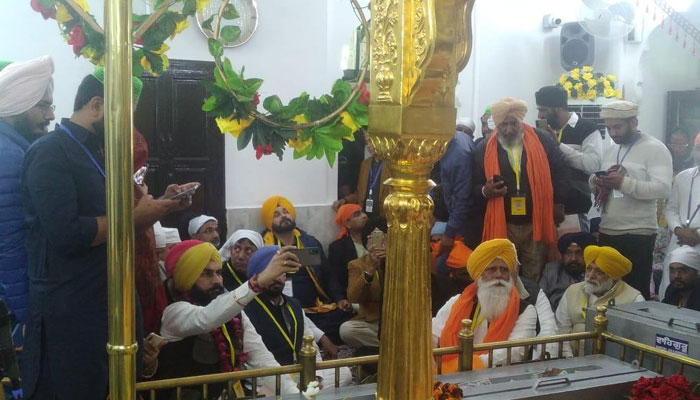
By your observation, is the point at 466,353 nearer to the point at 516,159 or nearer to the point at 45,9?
the point at 45,9

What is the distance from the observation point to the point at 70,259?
5.97 feet

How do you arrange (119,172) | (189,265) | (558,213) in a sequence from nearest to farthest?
(119,172) < (189,265) < (558,213)

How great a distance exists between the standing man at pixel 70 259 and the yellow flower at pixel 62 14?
0.26m

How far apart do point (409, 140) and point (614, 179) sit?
310cm

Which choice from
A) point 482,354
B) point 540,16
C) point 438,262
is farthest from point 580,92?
point 482,354

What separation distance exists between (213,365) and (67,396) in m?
0.72

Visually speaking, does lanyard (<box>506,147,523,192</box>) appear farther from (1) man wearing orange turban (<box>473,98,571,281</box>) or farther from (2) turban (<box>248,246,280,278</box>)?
(2) turban (<box>248,246,280,278</box>)

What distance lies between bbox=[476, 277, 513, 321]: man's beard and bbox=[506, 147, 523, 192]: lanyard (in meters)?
0.86

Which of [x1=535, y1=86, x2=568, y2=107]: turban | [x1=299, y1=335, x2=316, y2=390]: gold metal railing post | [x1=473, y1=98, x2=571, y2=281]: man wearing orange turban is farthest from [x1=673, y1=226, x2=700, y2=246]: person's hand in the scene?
[x1=299, y1=335, x2=316, y2=390]: gold metal railing post

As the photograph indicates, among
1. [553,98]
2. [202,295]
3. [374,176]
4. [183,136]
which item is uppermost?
[553,98]

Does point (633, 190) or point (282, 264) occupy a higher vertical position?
point (633, 190)

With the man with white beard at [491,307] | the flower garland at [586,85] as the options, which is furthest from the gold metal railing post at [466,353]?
the flower garland at [586,85]

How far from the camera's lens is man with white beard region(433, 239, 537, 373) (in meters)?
3.04

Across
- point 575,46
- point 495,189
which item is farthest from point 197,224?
point 575,46
